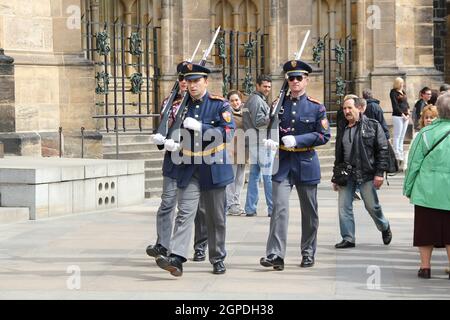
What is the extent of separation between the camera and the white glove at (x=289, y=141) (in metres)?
11.4

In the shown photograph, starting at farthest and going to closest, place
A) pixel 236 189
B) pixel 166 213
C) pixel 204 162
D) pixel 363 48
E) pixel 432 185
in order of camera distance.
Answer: pixel 363 48 → pixel 236 189 → pixel 166 213 → pixel 204 162 → pixel 432 185

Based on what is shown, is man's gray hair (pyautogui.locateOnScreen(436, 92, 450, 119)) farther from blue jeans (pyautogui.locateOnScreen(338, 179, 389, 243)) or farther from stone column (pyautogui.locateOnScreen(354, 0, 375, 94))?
stone column (pyautogui.locateOnScreen(354, 0, 375, 94))

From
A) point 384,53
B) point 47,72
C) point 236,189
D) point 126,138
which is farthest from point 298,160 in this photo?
point 384,53

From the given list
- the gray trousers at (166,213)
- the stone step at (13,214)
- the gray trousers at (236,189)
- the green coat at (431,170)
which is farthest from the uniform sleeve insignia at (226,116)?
the gray trousers at (236,189)

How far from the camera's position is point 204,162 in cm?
1112

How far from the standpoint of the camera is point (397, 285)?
10.5 m

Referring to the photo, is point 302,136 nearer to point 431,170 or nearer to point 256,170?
point 431,170

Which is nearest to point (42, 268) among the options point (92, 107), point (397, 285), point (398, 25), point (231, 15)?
point (397, 285)

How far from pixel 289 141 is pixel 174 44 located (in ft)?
43.3

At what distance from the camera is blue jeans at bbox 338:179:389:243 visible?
43.1 feet

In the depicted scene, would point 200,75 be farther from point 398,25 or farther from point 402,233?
point 398,25

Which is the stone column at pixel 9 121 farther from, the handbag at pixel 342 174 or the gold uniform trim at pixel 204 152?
the gold uniform trim at pixel 204 152

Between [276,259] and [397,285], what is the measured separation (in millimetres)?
1321
